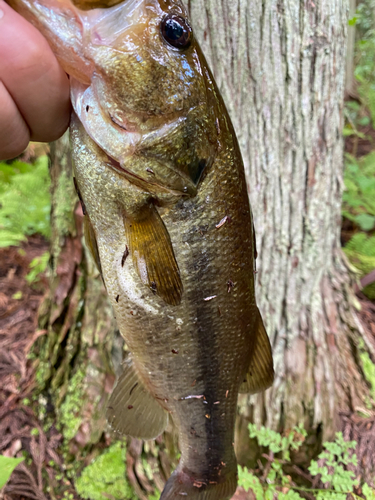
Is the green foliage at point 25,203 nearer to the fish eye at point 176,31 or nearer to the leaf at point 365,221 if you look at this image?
the fish eye at point 176,31

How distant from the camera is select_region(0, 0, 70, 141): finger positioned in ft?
2.16

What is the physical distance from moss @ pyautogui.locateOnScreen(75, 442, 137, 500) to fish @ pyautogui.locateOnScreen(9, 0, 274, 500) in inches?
47.4

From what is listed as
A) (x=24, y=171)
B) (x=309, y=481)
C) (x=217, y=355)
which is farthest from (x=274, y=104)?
(x=24, y=171)

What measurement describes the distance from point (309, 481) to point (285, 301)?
48.1 inches

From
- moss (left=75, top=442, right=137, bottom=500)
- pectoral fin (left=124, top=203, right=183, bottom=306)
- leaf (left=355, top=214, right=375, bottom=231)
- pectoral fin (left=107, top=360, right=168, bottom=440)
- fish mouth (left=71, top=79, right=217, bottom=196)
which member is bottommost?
leaf (left=355, top=214, right=375, bottom=231)

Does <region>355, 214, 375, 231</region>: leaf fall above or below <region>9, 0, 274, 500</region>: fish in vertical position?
below

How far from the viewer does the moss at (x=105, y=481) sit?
6.71 ft

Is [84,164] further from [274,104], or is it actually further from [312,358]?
[312,358]

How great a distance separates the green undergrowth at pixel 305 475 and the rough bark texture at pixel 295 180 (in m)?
0.10

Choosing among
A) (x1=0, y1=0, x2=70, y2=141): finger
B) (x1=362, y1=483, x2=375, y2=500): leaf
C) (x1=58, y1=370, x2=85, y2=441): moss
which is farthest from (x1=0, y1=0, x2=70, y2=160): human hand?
(x1=362, y1=483, x2=375, y2=500): leaf

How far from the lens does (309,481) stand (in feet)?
6.79

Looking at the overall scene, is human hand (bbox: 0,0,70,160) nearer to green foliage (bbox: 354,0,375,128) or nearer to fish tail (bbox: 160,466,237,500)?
fish tail (bbox: 160,466,237,500)

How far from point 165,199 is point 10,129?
44 cm

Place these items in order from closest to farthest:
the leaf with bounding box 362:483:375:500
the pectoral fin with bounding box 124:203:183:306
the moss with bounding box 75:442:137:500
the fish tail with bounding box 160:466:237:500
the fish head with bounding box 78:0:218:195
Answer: the fish head with bounding box 78:0:218:195 → the pectoral fin with bounding box 124:203:183:306 → the fish tail with bounding box 160:466:237:500 → the leaf with bounding box 362:483:375:500 → the moss with bounding box 75:442:137:500
